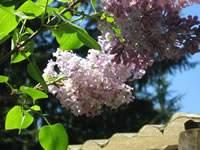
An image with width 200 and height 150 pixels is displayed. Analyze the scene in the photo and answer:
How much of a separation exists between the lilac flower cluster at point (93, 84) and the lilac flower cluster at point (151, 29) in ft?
0.65

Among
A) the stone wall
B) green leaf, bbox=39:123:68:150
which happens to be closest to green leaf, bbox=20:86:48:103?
green leaf, bbox=39:123:68:150

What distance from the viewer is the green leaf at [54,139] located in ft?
2.54

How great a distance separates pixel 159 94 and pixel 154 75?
12.2 ft

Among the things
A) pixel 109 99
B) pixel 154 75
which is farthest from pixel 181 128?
pixel 154 75

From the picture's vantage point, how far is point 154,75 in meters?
10.2

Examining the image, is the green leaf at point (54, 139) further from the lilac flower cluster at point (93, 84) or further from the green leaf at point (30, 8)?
the green leaf at point (30, 8)

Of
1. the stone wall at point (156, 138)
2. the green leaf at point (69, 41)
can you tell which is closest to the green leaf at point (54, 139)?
the green leaf at point (69, 41)

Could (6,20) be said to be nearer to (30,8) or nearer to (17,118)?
(30,8)

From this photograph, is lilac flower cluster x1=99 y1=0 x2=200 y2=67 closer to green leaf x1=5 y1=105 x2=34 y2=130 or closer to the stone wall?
green leaf x1=5 y1=105 x2=34 y2=130

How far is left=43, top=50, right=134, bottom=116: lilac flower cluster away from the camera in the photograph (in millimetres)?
896

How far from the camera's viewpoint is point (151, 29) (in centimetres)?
65

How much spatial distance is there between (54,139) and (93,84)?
0.21 meters

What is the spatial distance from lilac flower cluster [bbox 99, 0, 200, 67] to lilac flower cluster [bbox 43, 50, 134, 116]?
199mm

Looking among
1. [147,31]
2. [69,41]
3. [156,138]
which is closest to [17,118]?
[69,41]
